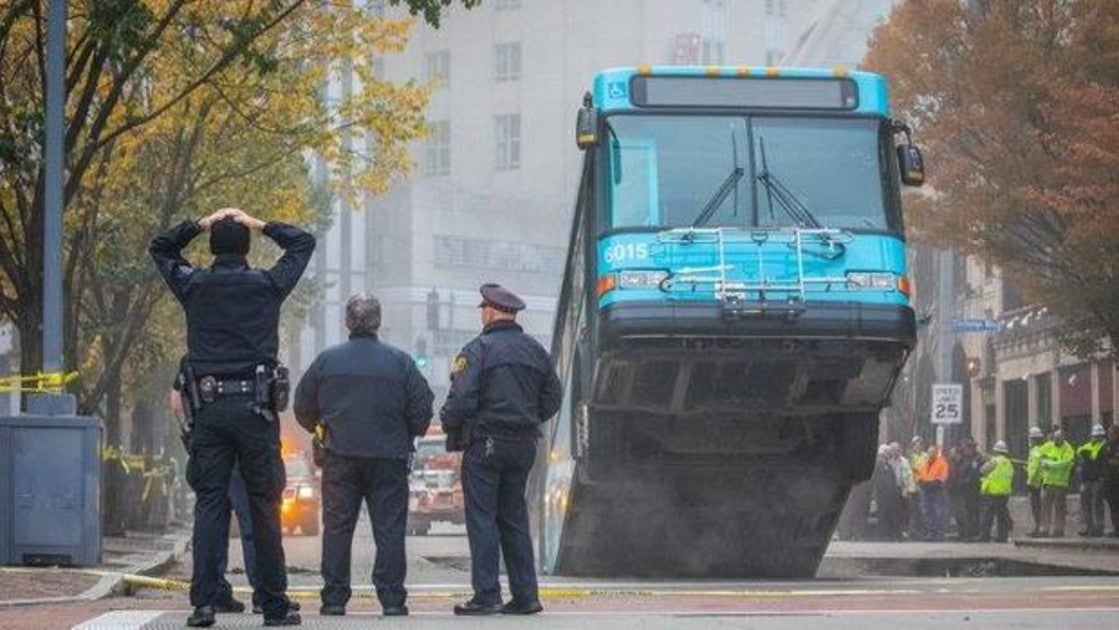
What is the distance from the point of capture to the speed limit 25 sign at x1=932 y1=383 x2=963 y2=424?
41.8 metres

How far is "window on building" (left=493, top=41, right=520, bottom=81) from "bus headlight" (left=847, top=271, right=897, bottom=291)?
81.7 metres

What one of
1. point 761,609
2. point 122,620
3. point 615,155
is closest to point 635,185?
point 615,155

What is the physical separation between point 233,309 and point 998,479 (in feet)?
93.1

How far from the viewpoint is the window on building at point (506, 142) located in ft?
333

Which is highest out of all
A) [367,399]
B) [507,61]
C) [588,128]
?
[507,61]

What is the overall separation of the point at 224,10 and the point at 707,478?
35.1ft

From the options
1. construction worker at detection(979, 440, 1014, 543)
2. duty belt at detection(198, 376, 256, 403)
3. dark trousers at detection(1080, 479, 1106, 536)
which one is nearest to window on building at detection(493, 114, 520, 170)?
construction worker at detection(979, 440, 1014, 543)

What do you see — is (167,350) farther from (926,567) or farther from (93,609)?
(93,609)

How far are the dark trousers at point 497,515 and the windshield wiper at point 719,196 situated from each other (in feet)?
20.0

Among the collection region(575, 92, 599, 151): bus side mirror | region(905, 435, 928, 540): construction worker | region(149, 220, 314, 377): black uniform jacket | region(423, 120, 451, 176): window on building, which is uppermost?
→ region(423, 120, 451, 176): window on building

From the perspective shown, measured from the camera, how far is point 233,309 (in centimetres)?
1231

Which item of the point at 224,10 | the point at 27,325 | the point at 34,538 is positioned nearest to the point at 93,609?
the point at 34,538

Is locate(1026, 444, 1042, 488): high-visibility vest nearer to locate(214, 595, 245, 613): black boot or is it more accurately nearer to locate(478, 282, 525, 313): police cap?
locate(478, 282, 525, 313): police cap

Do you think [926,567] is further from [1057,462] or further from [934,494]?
[934,494]
